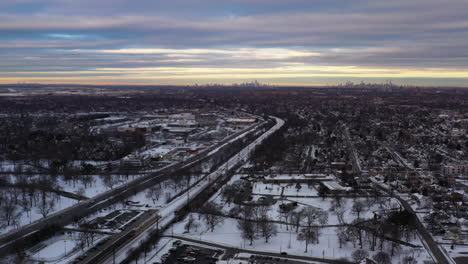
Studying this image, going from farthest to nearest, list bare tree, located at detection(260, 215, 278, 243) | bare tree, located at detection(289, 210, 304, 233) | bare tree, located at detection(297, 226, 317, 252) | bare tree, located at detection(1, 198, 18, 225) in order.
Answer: bare tree, located at detection(1, 198, 18, 225) → bare tree, located at detection(289, 210, 304, 233) → bare tree, located at detection(260, 215, 278, 243) → bare tree, located at detection(297, 226, 317, 252)

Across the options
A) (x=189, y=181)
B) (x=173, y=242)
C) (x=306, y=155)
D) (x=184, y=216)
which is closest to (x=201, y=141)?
(x=306, y=155)

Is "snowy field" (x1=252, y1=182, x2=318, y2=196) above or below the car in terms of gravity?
above

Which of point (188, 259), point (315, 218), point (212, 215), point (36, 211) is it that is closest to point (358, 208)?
point (315, 218)

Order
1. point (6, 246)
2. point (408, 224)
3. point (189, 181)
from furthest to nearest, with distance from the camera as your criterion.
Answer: point (189, 181)
point (408, 224)
point (6, 246)

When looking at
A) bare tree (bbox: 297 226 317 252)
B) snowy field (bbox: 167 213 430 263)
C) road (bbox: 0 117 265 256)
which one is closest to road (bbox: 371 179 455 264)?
snowy field (bbox: 167 213 430 263)

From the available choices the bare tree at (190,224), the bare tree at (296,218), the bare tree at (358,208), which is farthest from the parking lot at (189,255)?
the bare tree at (358,208)

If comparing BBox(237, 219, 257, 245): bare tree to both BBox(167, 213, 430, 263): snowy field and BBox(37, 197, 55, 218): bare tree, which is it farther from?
BBox(37, 197, 55, 218): bare tree

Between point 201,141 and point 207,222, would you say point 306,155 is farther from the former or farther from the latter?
point 207,222
